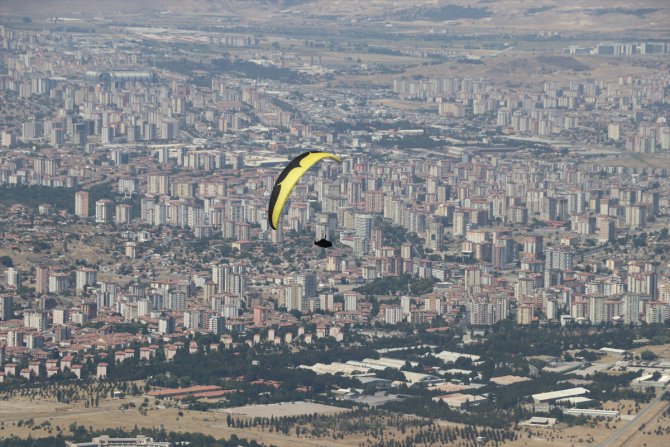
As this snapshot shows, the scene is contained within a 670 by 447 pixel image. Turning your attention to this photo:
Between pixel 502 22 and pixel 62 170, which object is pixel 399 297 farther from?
pixel 502 22

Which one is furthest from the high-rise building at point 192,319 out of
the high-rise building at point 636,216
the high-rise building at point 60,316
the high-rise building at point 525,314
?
the high-rise building at point 636,216

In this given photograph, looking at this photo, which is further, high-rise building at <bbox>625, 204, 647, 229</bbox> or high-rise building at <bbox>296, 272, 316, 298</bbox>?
high-rise building at <bbox>625, 204, 647, 229</bbox>

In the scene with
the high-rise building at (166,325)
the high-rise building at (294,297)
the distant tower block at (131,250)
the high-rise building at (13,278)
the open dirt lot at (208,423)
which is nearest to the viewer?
the open dirt lot at (208,423)

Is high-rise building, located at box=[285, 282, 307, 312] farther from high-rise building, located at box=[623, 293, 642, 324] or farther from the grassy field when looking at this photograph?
the grassy field

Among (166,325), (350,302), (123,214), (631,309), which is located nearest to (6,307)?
(166,325)

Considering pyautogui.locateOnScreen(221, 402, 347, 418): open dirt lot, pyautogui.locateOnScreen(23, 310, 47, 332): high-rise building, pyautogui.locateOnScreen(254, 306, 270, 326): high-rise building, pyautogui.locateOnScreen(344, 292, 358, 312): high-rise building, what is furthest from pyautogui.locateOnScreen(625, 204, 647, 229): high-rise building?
pyautogui.locateOnScreen(221, 402, 347, 418): open dirt lot

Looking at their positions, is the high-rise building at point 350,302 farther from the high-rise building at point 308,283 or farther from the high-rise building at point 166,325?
the high-rise building at point 166,325
